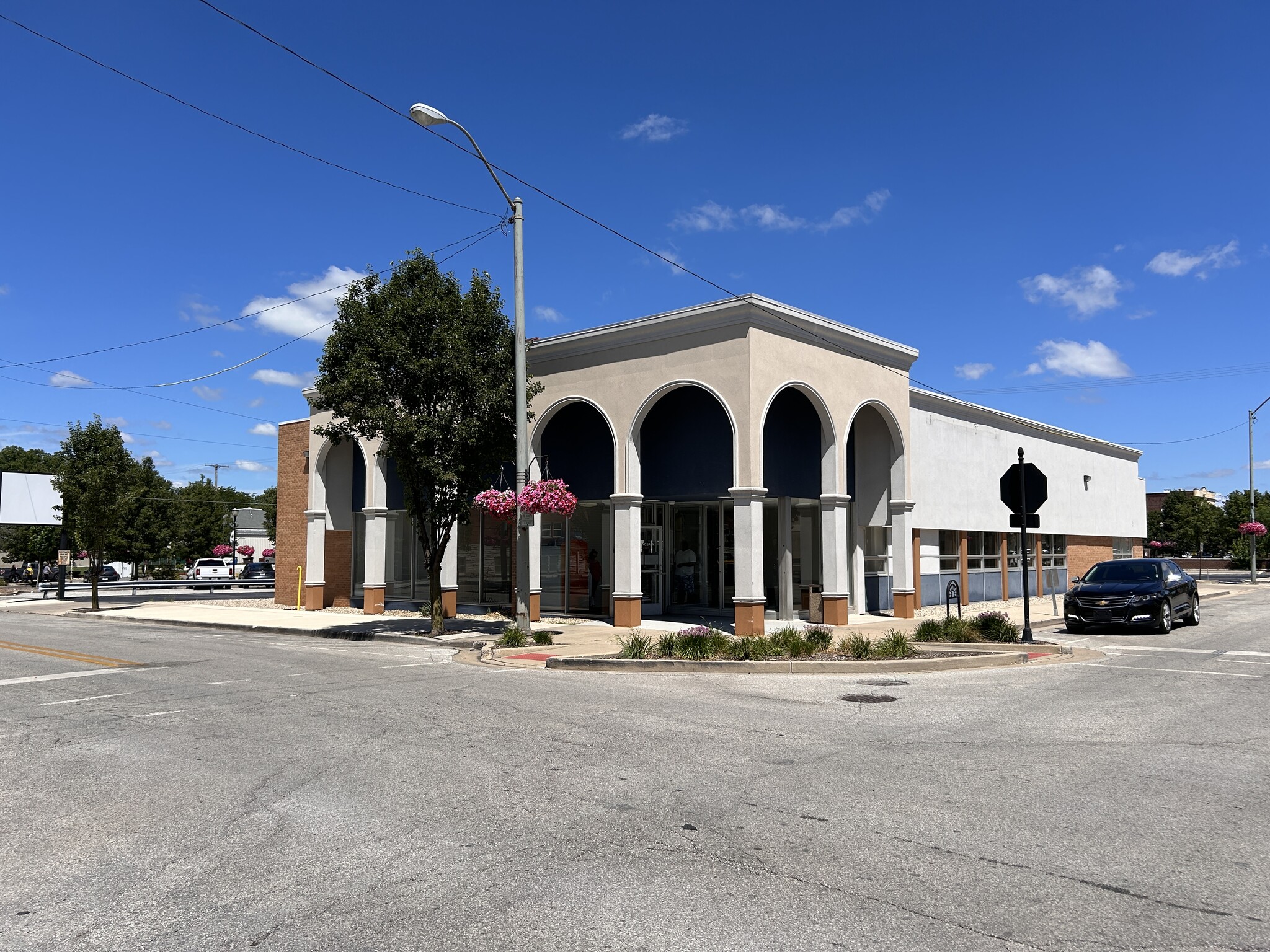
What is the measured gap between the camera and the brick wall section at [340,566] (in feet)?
97.1

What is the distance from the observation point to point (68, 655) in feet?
52.8

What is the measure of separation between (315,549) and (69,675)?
15797 mm

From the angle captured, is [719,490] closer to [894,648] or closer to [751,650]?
[751,650]

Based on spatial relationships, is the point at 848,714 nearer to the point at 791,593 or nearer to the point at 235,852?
the point at 235,852

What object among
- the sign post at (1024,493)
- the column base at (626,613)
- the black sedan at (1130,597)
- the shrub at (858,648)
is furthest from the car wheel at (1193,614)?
the column base at (626,613)

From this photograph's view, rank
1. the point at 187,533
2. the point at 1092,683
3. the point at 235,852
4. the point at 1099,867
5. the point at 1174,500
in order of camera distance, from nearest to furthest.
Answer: the point at 1099,867 < the point at 235,852 < the point at 1092,683 < the point at 187,533 < the point at 1174,500

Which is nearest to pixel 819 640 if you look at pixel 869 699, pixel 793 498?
pixel 869 699

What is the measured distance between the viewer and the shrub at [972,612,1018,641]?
1634 cm

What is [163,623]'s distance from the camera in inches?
1016

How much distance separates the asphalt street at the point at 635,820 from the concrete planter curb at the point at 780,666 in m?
2.16

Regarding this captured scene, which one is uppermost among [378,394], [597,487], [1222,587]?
[378,394]

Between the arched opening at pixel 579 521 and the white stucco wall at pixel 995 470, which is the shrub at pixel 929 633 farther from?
the arched opening at pixel 579 521

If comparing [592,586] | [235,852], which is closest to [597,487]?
[592,586]

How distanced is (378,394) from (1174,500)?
86.4 metres
